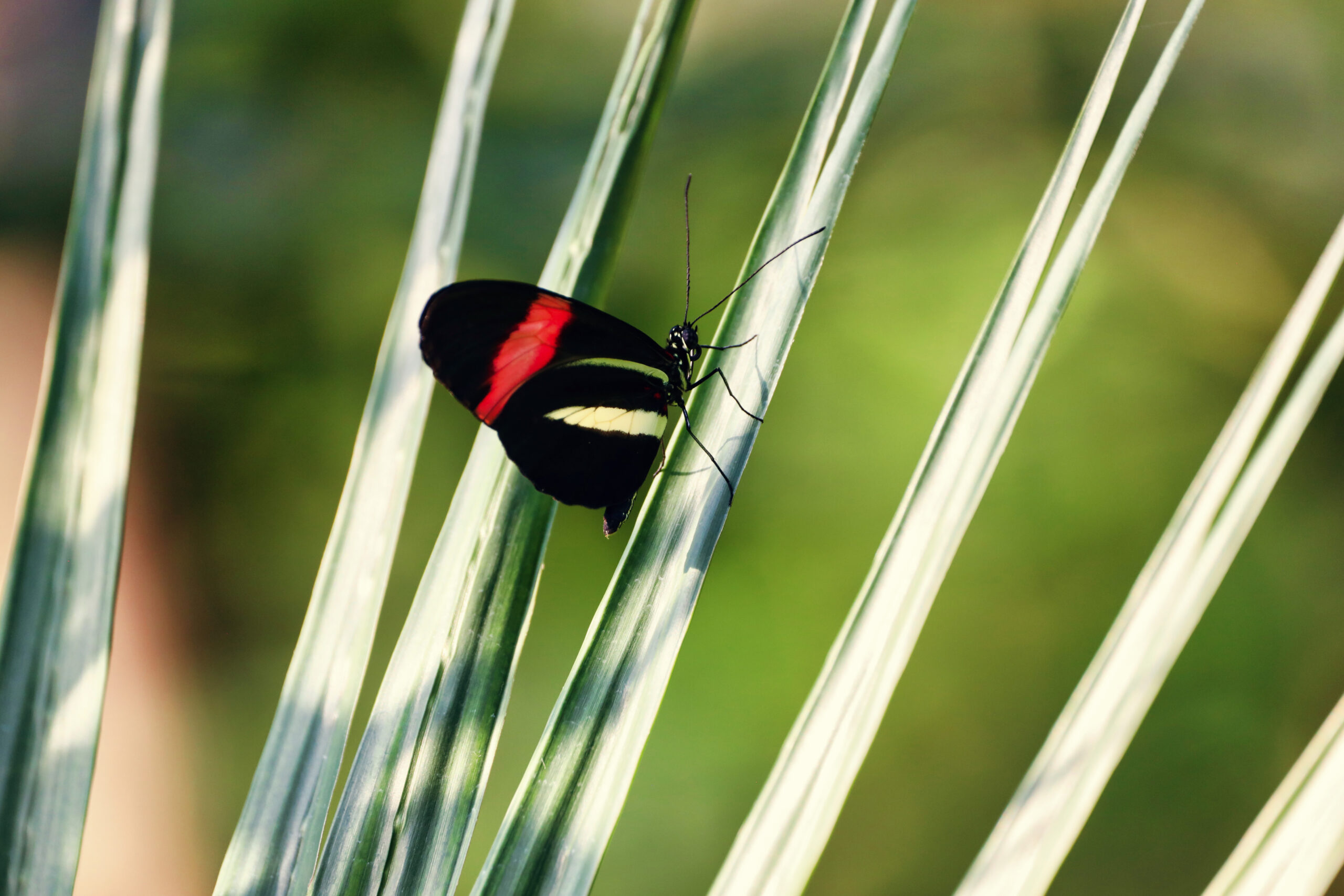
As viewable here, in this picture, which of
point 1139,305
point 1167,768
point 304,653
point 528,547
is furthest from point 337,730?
point 1139,305

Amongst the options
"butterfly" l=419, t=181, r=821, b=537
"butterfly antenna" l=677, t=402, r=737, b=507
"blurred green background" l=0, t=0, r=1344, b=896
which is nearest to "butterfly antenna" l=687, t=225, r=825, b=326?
"butterfly" l=419, t=181, r=821, b=537

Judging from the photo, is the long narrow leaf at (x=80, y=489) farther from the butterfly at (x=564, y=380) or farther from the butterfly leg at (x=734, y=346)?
the butterfly leg at (x=734, y=346)

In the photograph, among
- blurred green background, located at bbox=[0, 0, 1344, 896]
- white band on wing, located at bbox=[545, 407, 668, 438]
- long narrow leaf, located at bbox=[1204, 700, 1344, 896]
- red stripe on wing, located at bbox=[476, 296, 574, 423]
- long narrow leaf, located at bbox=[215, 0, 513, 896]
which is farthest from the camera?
blurred green background, located at bbox=[0, 0, 1344, 896]

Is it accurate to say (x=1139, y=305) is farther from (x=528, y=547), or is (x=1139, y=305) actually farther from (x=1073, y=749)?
(x=528, y=547)

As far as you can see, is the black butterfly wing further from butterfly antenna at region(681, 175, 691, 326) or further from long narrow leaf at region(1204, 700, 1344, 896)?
long narrow leaf at region(1204, 700, 1344, 896)

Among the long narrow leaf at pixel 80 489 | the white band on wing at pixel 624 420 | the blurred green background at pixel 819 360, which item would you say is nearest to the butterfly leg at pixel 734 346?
the white band on wing at pixel 624 420

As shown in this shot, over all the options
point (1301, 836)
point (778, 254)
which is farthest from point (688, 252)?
point (1301, 836)
